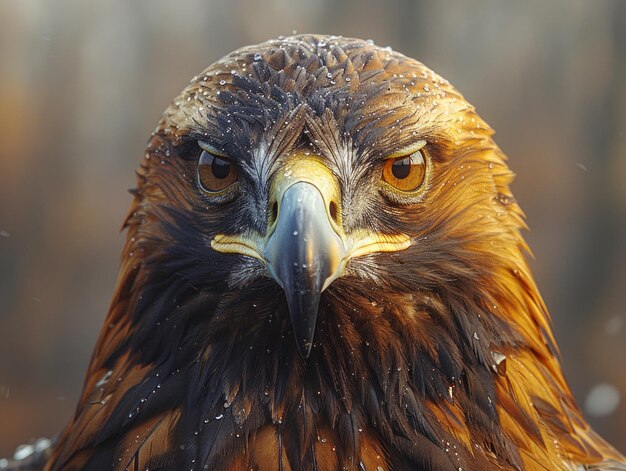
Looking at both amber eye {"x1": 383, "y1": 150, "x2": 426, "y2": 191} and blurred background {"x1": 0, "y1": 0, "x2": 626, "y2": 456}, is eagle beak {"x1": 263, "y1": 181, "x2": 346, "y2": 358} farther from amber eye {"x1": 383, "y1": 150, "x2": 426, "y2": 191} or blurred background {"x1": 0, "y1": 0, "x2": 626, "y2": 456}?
blurred background {"x1": 0, "y1": 0, "x2": 626, "y2": 456}

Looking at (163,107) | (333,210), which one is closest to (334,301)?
(333,210)

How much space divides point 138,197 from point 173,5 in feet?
14.7

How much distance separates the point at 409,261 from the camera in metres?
2.00

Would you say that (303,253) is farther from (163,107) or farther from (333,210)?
(163,107)

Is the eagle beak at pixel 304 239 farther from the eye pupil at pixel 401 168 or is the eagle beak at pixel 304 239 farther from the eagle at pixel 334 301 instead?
the eye pupil at pixel 401 168

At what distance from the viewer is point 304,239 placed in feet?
5.54

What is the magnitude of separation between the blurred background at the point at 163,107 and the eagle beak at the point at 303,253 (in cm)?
469

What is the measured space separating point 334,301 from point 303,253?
0.31 meters

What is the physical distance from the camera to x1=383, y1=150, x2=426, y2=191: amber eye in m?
1.99

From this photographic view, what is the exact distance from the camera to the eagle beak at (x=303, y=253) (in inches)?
66.7

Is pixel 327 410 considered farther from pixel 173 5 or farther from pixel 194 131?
pixel 173 5

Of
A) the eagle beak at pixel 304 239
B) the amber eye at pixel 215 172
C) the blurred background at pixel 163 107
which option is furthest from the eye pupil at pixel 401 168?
the blurred background at pixel 163 107

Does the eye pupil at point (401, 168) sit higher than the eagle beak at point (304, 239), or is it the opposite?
the eye pupil at point (401, 168)

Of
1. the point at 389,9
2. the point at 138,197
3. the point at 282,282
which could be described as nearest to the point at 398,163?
the point at 282,282
